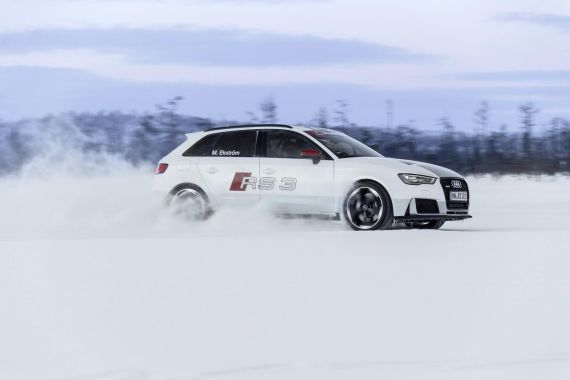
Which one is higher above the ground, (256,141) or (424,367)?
(256,141)

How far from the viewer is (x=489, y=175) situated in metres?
29.5

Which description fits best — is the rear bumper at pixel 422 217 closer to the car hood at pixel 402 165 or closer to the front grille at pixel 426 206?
the front grille at pixel 426 206

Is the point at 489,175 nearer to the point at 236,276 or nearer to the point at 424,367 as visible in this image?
the point at 236,276

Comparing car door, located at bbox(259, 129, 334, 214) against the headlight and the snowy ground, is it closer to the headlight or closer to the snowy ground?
the snowy ground

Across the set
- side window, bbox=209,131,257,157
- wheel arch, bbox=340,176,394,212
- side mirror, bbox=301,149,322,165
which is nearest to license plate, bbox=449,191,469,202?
wheel arch, bbox=340,176,394,212

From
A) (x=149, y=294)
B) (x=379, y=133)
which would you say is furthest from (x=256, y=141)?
(x=379, y=133)

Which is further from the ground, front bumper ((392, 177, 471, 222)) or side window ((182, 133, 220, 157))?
side window ((182, 133, 220, 157))

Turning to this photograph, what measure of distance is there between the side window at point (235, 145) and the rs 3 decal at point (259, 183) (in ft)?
1.17

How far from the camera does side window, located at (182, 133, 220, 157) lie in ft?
47.4

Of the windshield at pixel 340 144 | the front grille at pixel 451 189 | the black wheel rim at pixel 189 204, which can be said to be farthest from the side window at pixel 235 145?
the front grille at pixel 451 189

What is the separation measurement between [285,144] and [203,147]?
1.29 meters

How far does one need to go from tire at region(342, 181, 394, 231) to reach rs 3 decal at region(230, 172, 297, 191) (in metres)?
0.83

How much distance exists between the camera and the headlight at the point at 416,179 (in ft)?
43.5

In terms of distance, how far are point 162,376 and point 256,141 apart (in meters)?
8.34
